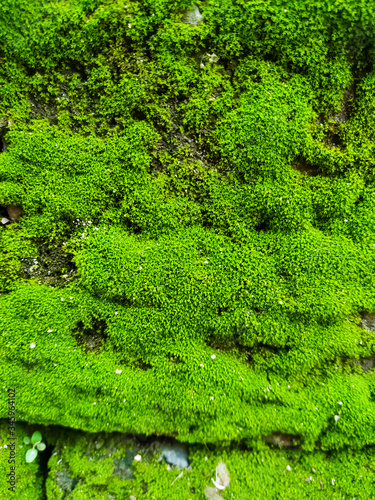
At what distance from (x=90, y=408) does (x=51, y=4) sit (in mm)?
3876

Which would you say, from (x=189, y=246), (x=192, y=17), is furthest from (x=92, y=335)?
(x=192, y=17)

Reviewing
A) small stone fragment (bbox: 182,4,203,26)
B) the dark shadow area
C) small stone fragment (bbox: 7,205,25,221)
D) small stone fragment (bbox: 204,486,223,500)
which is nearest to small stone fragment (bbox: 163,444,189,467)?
small stone fragment (bbox: 204,486,223,500)

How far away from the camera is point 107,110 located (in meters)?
3.17

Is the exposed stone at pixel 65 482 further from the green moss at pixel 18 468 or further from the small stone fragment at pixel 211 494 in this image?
the small stone fragment at pixel 211 494

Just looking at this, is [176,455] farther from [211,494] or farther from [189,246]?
[189,246]

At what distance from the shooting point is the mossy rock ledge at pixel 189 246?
112 inches

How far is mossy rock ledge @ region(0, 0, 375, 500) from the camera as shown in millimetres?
2836

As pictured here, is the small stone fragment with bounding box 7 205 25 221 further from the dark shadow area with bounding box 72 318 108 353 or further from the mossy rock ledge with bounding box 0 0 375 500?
the dark shadow area with bounding box 72 318 108 353

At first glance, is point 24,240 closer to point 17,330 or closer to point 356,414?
point 17,330

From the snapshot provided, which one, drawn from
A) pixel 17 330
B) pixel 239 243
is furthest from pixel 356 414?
pixel 17 330

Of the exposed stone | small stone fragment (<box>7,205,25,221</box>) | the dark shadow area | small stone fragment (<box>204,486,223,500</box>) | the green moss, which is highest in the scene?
small stone fragment (<box>7,205,25,221</box>)

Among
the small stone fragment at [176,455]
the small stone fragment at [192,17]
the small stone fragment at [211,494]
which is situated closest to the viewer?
the small stone fragment at [211,494]

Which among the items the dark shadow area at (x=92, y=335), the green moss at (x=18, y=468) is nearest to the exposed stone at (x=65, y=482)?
the green moss at (x=18, y=468)

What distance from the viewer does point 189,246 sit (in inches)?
121
